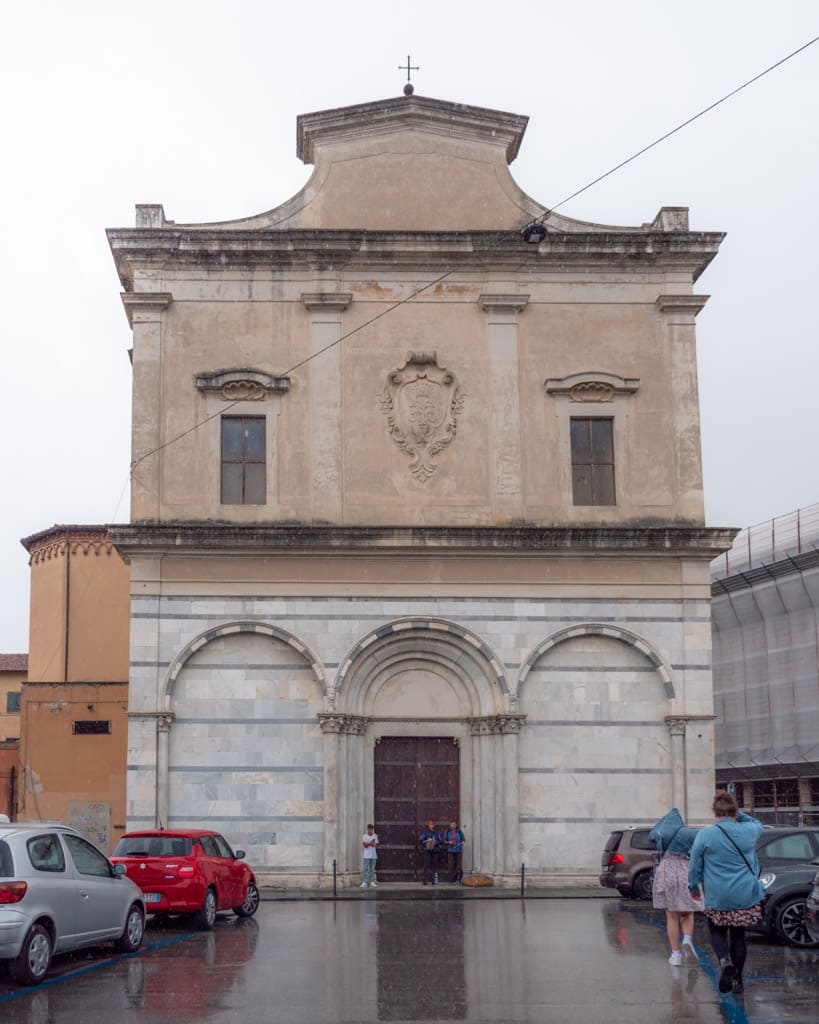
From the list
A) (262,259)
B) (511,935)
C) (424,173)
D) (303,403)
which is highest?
(424,173)

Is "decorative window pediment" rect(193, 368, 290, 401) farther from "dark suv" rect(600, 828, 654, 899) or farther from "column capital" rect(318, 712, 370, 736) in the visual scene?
"dark suv" rect(600, 828, 654, 899)

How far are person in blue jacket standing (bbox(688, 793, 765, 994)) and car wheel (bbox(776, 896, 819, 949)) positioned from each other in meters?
4.95

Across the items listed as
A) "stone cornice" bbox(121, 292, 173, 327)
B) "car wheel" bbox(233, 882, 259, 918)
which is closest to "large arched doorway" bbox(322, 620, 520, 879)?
"car wheel" bbox(233, 882, 259, 918)

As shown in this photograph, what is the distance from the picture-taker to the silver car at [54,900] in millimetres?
14844

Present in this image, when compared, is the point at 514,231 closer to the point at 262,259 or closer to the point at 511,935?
the point at 262,259

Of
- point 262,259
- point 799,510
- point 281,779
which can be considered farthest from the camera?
point 799,510

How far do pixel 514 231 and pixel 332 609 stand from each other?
9.27 meters

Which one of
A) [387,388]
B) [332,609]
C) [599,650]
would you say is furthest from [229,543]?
[599,650]

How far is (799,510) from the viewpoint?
5072 centimetres

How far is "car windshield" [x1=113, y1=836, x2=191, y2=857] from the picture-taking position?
857 inches

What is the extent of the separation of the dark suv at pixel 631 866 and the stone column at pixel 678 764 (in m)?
2.56

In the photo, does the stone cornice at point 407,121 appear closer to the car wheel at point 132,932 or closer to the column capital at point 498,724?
the column capital at point 498,724

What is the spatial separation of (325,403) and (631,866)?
11548 mm

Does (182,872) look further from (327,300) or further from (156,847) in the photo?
(327,300)
